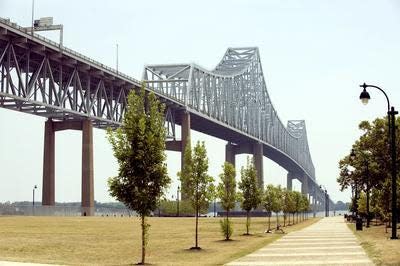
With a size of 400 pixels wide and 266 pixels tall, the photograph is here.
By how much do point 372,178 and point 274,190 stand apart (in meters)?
10.9

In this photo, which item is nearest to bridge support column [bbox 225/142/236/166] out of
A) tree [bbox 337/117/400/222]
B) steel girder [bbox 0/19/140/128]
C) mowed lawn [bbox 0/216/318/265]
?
steel girder [bbox 0/19/140/128]

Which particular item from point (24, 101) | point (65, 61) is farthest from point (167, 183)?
point (65, 61)

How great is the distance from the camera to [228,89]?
165 meters

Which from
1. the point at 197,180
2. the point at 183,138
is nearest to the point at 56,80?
the point at 183,138

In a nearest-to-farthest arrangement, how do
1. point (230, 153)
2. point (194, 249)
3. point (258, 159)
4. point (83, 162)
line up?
point (194, 249) < point (83, 162) < point (258, 159) < point (230, 153)

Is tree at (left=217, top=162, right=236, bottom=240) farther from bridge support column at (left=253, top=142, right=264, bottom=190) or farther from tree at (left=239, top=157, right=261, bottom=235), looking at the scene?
bridge support column at (left=253, top=142, right=264, bottom=190)

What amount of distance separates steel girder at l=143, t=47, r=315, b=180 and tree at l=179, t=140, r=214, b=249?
75216 millimetres

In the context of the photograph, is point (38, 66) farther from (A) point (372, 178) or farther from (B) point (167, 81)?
(B) point (167, 81)

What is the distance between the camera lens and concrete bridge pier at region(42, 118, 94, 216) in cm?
8681

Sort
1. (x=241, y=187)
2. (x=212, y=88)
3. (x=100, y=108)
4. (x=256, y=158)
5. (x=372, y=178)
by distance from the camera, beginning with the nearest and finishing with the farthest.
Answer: (x=241, y=187)
(x=372, y=178)
(x=100, y=108)
(x=212, y=88)
(x=256, y=158)

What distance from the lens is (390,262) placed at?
23094 mm

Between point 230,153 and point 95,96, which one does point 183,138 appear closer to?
point 95,96

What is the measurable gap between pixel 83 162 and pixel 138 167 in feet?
207

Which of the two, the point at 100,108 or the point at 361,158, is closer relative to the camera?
the point at 361,158
